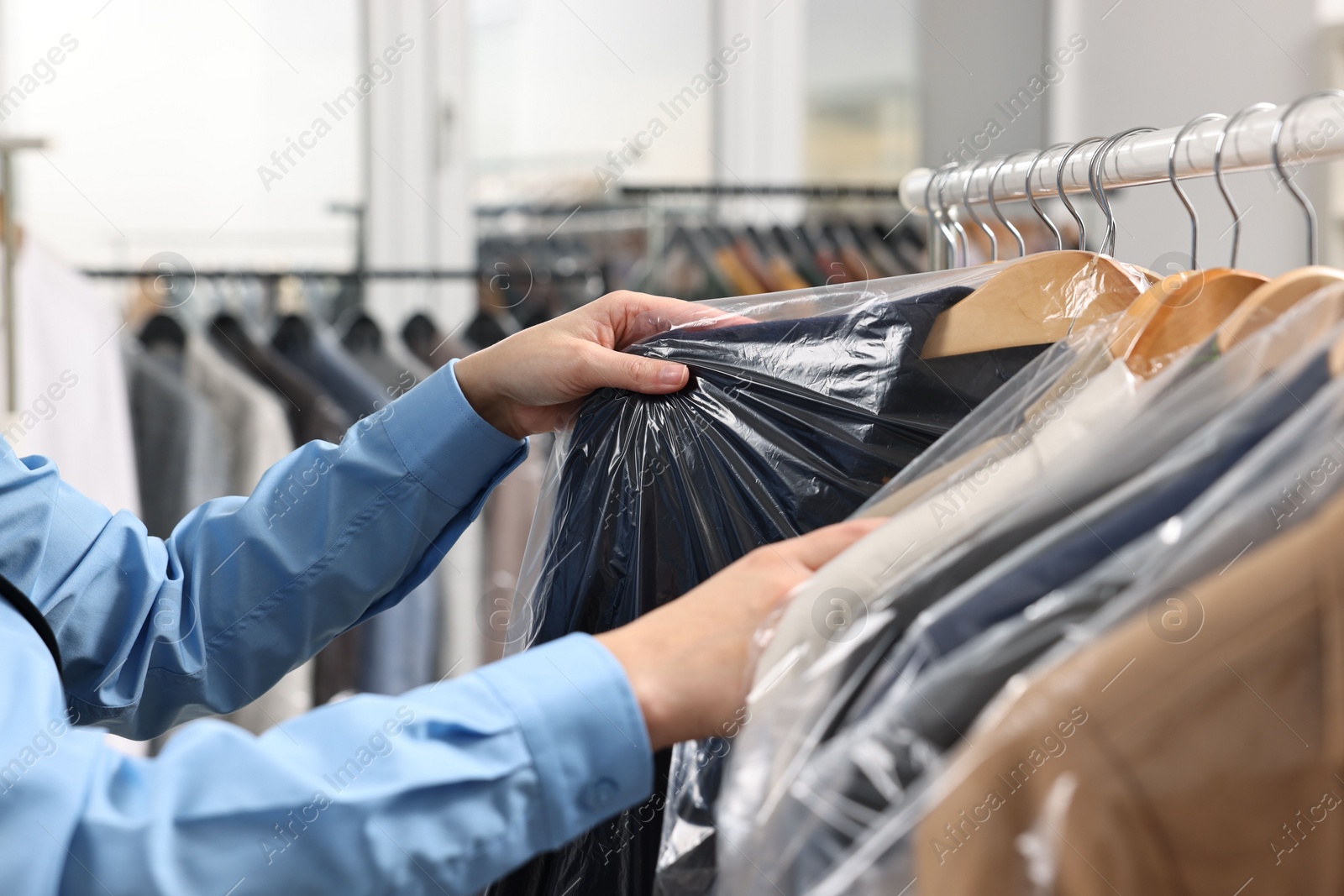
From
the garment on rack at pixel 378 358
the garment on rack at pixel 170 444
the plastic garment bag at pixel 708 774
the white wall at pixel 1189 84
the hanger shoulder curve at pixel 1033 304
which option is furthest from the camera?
the white wall at pixel 1189 84

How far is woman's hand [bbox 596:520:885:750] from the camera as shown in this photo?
1.35ft

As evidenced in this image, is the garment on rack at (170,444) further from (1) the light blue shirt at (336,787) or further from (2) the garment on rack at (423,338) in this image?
(1) the light blue shirt at (336,787)

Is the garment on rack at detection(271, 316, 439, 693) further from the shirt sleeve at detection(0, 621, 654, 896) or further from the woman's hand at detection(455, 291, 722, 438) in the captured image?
the shirt sleeve at detection(0, 621, 654, 896)

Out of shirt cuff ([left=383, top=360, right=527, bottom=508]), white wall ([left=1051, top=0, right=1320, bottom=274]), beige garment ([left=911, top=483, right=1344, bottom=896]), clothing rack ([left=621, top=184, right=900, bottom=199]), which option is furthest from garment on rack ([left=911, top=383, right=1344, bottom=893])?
white wall ([left=1051, top=0, right=1320, bottom=274])

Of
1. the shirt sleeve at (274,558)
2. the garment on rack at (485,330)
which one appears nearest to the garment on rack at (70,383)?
the garment on rack at (485,330)

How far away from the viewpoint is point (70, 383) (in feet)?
3.96

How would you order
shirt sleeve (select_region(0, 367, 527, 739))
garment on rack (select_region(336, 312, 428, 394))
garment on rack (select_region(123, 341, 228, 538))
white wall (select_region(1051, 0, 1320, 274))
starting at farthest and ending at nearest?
white wall (select_region(1051, 0, 1320, 274))
garment on rack (select_region(336, 312, 428, 394))
garment on rack (select_region(123, 341, 228, 538))
shirt sleeve (select_region(0, 367, 527, 739))

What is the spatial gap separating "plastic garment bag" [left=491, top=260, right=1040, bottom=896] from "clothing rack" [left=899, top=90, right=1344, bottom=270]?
9 cm

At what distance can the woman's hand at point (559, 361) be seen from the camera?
2.21 ft

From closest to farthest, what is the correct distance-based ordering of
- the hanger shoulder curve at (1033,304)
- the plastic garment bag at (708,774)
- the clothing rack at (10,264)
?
the plastic garment bag at (708,774)
the hanger shoulder curve at (1033,304)
the clothing rack at (10,264)

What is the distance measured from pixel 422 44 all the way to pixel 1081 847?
6.41ft

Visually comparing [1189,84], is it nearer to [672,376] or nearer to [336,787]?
[672,376]

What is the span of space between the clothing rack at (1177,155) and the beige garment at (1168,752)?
0.24 m

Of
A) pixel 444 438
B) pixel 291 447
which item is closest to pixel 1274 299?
pixel 444 438
